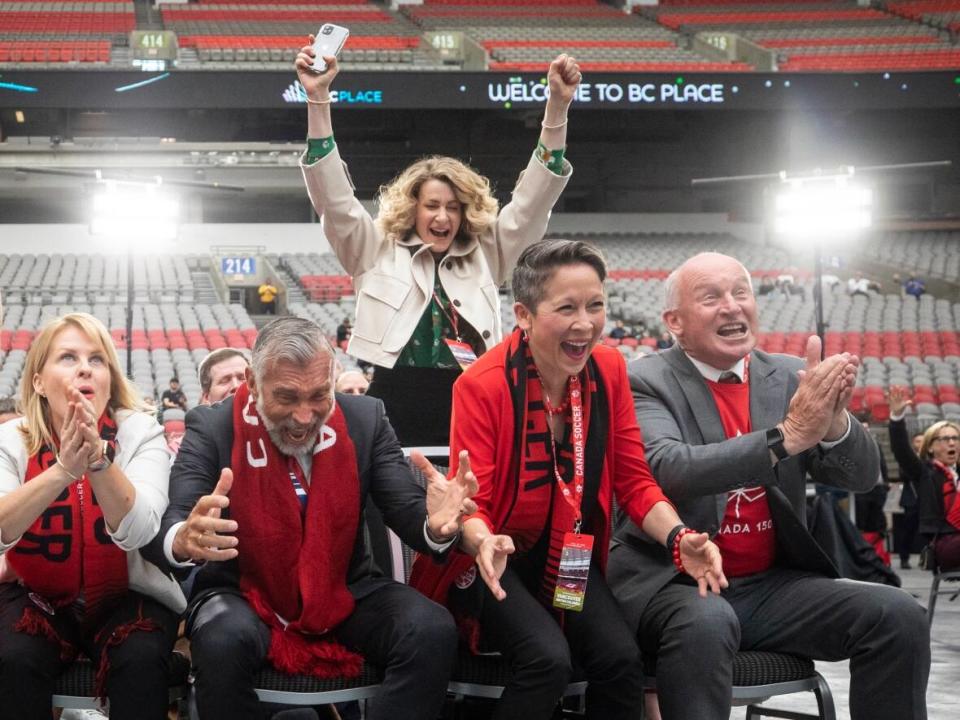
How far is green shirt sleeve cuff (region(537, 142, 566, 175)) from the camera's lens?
112 inches

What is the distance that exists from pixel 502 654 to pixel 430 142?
19922mm

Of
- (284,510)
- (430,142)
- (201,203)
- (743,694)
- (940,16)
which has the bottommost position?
(743,694)

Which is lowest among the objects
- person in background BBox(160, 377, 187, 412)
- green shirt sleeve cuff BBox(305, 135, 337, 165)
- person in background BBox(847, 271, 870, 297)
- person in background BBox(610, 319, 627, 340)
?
person in background BBox(160, 377, 187, 412)

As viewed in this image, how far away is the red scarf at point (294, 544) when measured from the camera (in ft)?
6.86

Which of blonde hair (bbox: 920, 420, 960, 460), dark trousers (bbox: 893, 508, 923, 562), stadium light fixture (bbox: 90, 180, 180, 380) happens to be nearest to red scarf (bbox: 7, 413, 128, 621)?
blonde hair (bbox: 920, 420, 960, 460)

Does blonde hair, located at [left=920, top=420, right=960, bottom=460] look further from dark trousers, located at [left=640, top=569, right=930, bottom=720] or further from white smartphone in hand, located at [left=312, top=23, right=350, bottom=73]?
white smartphone in hand, located at [left=312, top=23, right=350, bottom=73]

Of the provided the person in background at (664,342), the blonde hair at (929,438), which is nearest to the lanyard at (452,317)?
the blonde hair at (929,438)

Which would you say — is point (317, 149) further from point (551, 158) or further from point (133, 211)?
point (133, 211)

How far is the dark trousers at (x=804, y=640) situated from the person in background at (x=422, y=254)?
0.82 m

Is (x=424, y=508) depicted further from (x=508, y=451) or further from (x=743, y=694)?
(x=743, y=694)

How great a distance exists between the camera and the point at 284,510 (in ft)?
6.97

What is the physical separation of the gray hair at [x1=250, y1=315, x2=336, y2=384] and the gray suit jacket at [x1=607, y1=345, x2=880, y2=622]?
701 mm

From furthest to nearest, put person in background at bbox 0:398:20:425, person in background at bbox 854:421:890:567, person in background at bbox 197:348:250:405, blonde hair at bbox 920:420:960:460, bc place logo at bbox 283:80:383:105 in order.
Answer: bc place logo at bbox 283:80:383:105, person in background at bbox 854:421:890:567, blonde hair at bbox 920:420:960:460, person in background at bbox 0:398:20:425, person in background at bbox 197:348:250:405

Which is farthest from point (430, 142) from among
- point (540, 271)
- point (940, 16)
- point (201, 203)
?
point (540, 271)
